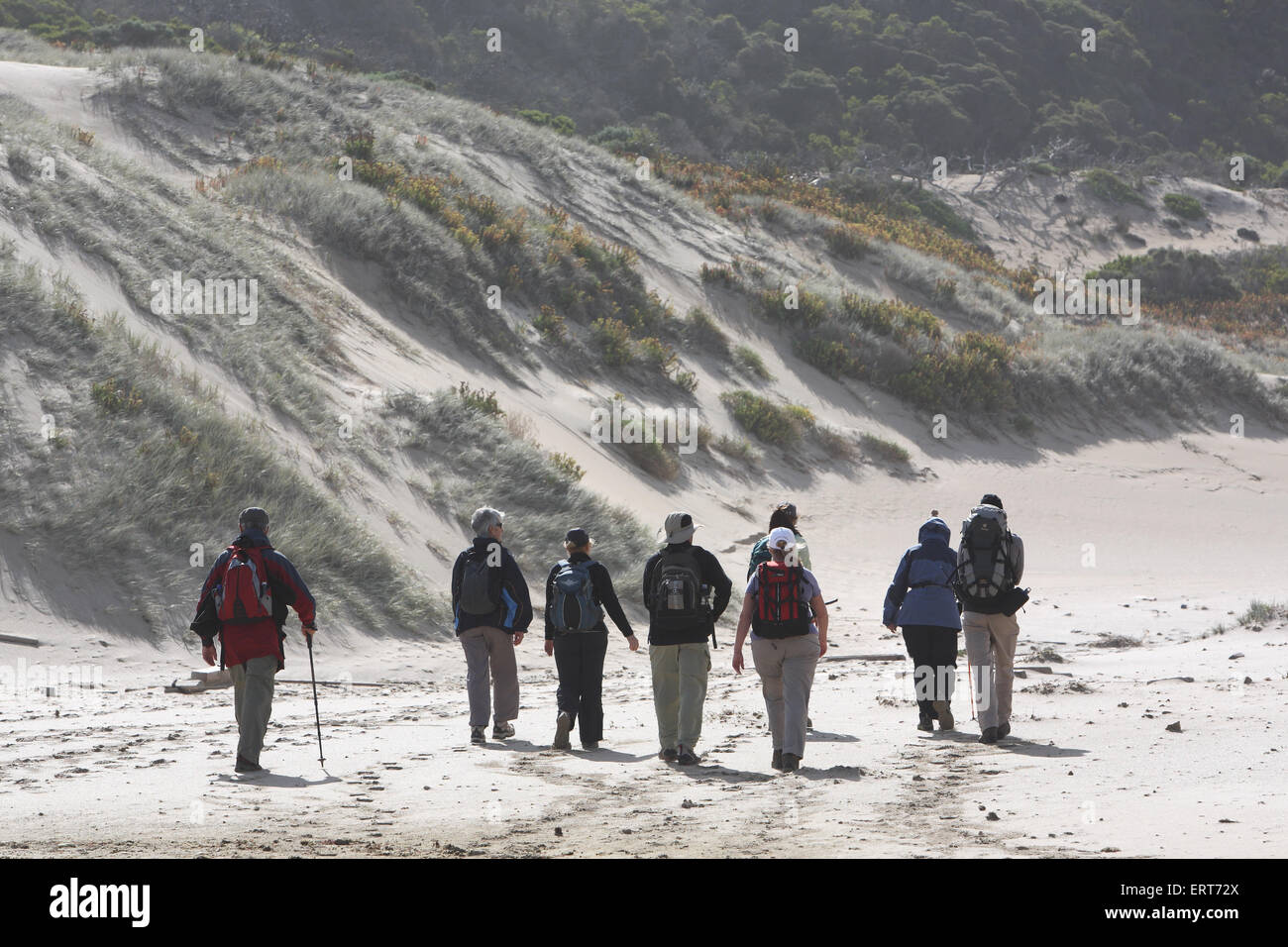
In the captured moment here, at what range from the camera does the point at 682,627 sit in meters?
8.09

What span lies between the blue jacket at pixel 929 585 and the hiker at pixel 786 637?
140 cm

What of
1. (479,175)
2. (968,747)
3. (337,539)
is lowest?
(968,747)

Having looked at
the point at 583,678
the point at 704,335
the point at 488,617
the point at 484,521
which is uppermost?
the point at 704,335

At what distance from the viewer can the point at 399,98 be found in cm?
2955

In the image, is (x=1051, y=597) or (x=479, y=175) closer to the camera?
(x=1051, y=597)

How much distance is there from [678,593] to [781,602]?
67 centimetres

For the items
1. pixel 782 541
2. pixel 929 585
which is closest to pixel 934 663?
pixel 929 585

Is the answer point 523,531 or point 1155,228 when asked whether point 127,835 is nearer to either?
point 523,531

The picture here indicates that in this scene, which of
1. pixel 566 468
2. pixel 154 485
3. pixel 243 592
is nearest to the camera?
pixel 243 592

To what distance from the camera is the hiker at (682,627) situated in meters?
8.05

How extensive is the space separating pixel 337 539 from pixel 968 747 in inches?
310

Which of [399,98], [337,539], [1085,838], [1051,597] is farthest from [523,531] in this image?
[399,98]

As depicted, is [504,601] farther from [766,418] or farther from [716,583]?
[766,418]

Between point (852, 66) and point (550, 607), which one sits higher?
point (852, 66)
